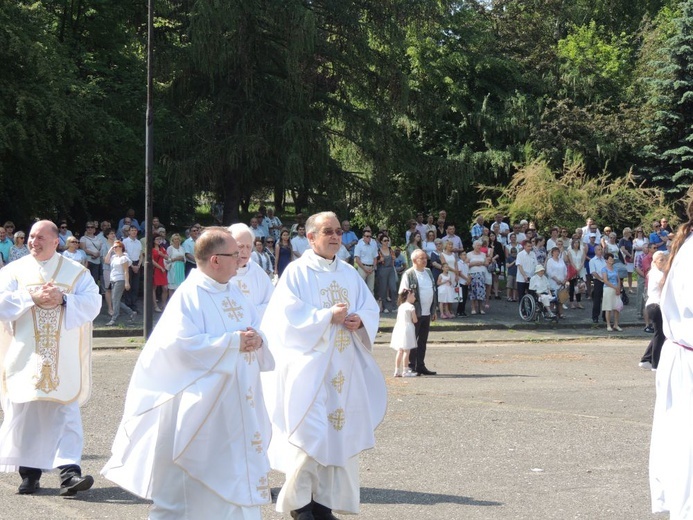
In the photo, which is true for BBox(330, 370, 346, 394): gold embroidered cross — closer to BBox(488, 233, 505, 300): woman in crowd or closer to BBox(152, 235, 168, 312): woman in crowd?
BBox(152, 235, 168, 312): woman in crowd

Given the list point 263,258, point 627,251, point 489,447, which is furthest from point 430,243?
point 489,447

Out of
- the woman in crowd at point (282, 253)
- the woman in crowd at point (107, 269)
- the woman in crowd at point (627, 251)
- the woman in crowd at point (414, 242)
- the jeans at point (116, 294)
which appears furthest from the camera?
the woman in crowd at point (627, 251)

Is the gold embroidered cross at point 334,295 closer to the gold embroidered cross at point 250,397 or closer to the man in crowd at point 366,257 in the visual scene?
the gold embroidered cross at point 250,397

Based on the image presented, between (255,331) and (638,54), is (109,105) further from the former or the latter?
(638,54)

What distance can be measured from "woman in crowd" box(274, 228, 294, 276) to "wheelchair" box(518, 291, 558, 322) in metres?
5.22

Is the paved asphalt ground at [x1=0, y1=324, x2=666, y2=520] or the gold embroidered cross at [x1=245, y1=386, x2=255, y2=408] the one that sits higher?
the gold embroidered cross at [x1=245, y1=386, x2=255, y2=408]

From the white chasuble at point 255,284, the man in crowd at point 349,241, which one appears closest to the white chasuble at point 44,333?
the white chasuble at point 255,284

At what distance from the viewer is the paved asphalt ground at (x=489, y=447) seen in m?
7.58

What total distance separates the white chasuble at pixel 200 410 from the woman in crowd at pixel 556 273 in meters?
18.0

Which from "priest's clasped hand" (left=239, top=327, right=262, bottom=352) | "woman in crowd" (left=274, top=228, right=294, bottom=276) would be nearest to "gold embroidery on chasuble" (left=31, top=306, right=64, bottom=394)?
"priest's clasped hand" (left=239, top=327, right=262, bottom=352)

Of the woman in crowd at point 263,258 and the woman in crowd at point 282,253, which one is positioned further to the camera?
the woman in crowd at point 282,253

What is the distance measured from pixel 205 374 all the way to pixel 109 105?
21.9 m

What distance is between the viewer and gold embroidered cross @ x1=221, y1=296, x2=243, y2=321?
6375mm

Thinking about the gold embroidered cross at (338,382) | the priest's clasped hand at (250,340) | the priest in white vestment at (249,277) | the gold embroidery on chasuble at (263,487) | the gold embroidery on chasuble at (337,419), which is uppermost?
the priest in white vestment at (249,277)
